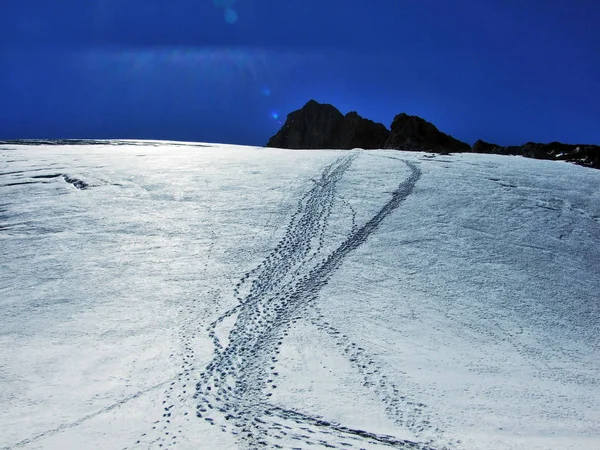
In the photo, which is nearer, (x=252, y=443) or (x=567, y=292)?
(x=252, y=443)

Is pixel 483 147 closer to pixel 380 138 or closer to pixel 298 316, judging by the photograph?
pixel 380 138

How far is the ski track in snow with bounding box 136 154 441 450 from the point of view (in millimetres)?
4430

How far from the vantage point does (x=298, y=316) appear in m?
6.78

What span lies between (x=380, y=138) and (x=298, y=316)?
4684 centimetres

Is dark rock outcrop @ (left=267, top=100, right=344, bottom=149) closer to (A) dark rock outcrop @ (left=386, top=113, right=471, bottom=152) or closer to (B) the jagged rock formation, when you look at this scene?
(B) the jagged rock formation

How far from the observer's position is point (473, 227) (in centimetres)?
1091

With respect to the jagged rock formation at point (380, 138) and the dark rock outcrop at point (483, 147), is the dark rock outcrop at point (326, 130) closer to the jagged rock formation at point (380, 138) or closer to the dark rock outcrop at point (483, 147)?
the jagged rock formation at point (380, 138)

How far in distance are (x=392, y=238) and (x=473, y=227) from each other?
229 centimetres

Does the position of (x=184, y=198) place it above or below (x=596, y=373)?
above

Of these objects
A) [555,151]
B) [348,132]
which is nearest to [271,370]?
[555,151]

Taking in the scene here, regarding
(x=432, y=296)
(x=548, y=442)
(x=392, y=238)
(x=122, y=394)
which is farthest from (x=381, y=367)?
(x=392, y=238)

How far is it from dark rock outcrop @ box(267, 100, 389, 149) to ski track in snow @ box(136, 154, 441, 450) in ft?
141

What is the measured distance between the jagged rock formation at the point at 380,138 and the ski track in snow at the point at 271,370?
59.1ft

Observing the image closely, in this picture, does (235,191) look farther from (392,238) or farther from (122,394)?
(122,394)
